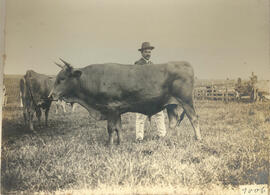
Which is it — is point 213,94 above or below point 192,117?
above

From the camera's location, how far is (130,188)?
9.49 ft

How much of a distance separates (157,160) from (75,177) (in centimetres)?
97

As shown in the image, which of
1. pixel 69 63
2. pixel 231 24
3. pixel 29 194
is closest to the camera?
pixel 29 194

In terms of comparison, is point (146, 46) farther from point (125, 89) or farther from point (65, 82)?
point (65, 82)

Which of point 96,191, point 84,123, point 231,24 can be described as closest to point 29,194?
point 96,191

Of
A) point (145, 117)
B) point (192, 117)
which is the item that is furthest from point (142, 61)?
point (192, 117)

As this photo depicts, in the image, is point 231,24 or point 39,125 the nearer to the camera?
point 39,125

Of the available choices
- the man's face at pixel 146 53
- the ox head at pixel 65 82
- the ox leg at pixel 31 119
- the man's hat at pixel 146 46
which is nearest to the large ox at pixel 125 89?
the ox head at pixel 65 82

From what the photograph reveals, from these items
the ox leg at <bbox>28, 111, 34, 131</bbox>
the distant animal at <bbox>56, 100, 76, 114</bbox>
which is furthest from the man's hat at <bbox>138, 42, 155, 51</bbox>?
the ox leg at <bbox>28, 111, 34, 131</bbox>

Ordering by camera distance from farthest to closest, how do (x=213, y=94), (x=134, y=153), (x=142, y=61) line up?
(x=213, y=94), (x=142, y=61), (x=134, y=153)

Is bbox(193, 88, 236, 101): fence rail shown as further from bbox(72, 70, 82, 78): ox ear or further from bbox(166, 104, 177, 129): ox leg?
bbox(72, 70, 82, 78): ox ear

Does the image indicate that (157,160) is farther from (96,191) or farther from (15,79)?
(15,79)

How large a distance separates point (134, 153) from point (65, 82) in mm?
1224

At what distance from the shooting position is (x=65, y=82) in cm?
320
